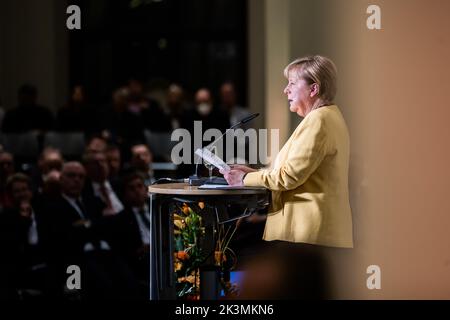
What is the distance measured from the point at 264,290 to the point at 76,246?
189 centimetres

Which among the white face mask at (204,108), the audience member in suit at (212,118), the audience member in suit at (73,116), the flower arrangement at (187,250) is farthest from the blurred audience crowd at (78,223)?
the flower arrangement at (187,250)

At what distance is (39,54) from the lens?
9.03 meters

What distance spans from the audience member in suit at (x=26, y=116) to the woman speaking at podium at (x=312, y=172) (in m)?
4.39

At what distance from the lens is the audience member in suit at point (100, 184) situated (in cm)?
637

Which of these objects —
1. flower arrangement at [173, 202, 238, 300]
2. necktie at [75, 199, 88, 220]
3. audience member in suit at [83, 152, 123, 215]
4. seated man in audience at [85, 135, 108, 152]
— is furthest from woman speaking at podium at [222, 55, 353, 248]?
seated man in audience at [85, 135, 108, 152]

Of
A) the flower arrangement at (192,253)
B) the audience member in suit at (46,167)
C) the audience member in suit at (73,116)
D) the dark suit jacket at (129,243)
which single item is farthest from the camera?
the audience member in suit at (73,116)

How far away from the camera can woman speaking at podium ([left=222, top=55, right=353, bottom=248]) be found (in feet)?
12.3

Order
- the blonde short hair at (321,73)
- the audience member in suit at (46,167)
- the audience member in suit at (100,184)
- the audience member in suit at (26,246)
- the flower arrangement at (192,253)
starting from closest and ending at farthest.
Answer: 1. the blonde short hair at (321,73)
2. the flower arrangement at (192,253)
3. the audience member in suit at (26,246)
4. the audience member in suit at (100,184)
5. the audience member in suit at (46,167)

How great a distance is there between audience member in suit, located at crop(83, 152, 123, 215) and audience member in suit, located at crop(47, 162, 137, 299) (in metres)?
0.19

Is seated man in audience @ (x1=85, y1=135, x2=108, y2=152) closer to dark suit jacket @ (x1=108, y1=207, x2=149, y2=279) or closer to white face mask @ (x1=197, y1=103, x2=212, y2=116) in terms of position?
dark suit jacket @ (x1=108, y1=207, x2=149, y2=279)

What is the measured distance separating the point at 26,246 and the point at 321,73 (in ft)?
8.75

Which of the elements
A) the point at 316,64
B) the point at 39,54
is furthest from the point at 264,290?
the point at 39,54

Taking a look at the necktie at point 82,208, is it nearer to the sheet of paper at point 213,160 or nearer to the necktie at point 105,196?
the necktie at point 105,196

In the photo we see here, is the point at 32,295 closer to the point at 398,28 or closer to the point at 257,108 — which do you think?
the point at 398,28
